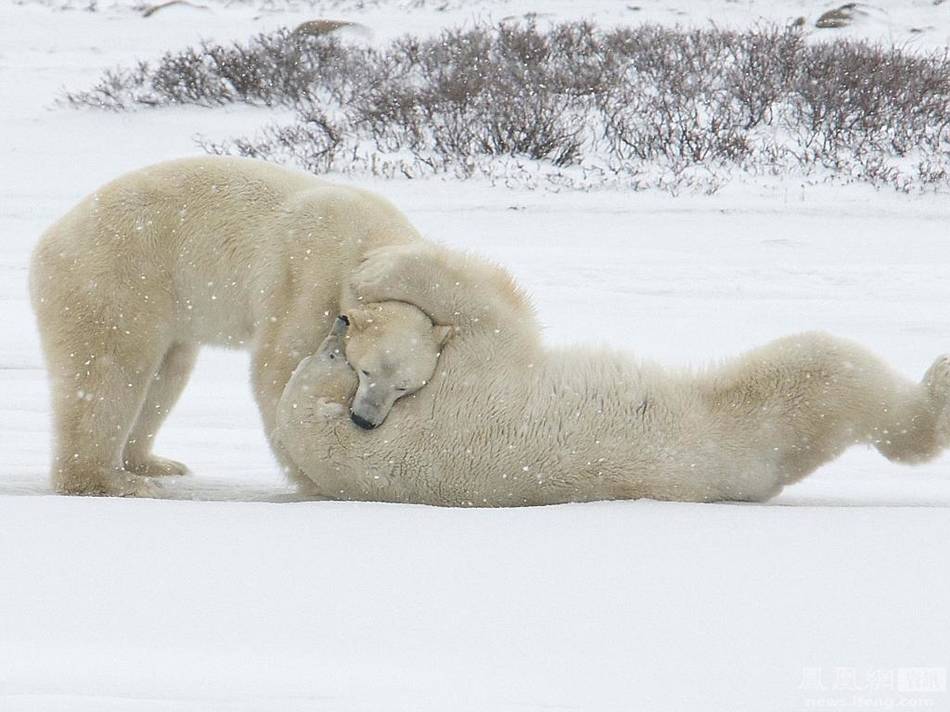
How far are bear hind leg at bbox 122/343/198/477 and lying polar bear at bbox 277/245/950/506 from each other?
2.51 feet

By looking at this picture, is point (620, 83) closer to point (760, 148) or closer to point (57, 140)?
point (760, 148)

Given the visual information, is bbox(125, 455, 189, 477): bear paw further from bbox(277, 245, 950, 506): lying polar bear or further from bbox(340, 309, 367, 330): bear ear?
bbox(340, 309, 367, 330): bear ear

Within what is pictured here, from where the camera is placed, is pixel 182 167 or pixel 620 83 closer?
pixel 182 167

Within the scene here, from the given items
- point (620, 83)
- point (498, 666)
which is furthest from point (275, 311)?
point (620, 83)

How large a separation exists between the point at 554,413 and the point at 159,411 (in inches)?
58.7

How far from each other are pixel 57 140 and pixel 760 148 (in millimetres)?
7066

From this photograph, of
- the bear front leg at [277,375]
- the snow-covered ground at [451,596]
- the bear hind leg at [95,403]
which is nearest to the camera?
the snow-covered ground at [451,596]

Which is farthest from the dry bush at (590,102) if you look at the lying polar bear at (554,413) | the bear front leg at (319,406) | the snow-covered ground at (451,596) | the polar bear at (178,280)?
the bear front leg at (319,406)

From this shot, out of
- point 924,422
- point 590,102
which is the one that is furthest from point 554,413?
point 590,102

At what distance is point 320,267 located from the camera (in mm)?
3287

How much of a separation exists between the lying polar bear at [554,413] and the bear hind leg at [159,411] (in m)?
0.77

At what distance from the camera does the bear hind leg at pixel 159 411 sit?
3793 millimetres

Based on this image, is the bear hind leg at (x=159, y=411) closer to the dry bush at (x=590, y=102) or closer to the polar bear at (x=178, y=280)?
the polar bear at (x=178, y=280)

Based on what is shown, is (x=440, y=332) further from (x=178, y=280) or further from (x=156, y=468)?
(x=156, y=468)
